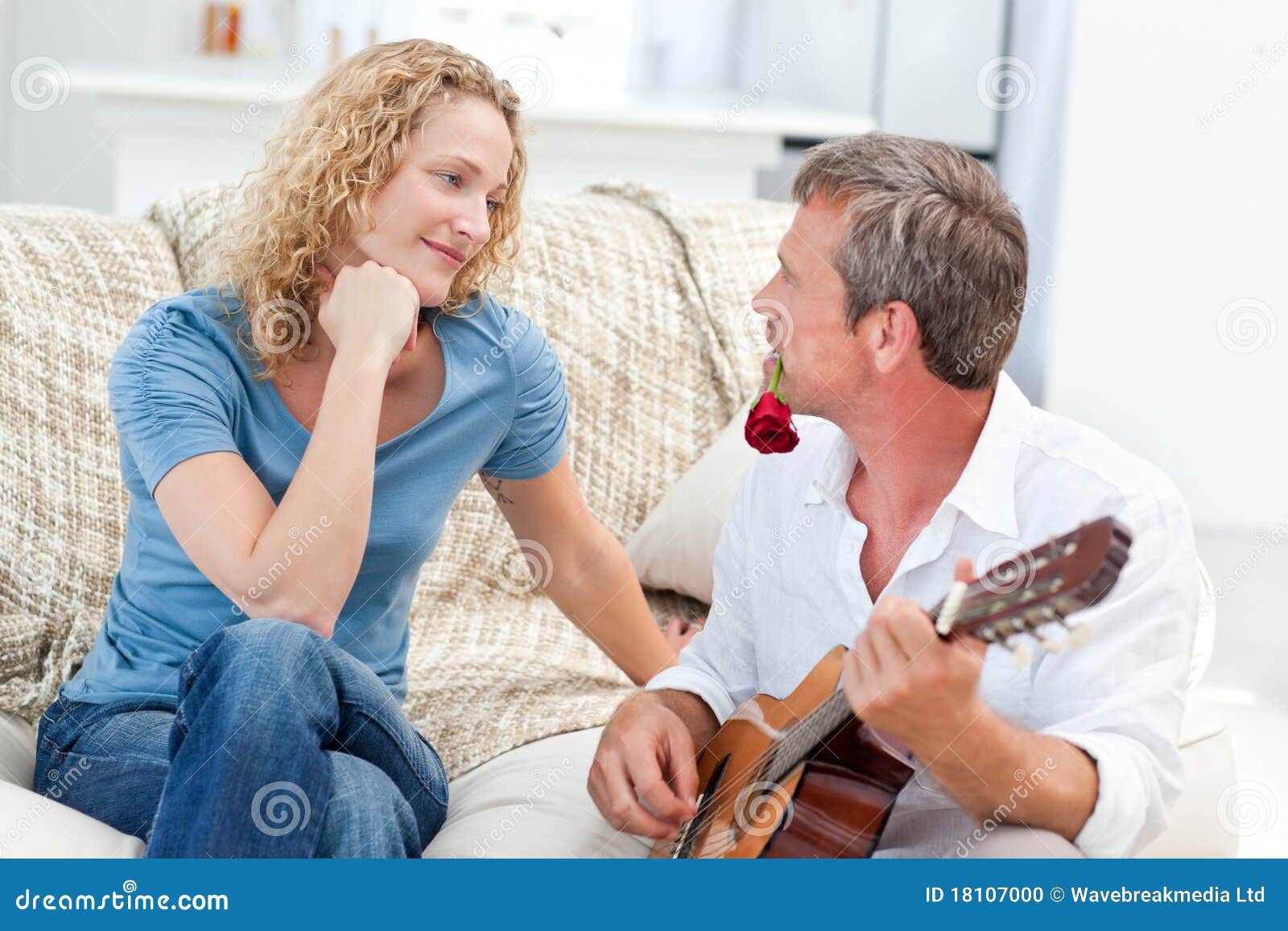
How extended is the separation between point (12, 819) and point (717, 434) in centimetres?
107

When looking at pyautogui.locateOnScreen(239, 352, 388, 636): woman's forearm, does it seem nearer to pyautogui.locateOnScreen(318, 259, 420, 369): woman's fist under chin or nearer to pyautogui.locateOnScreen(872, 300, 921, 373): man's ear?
pyautogui.locateOnScreen(318, 259, 420, 369): woman's fist under chin

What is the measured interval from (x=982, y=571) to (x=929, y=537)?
5cm

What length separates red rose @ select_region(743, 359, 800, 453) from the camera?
3.69 ft

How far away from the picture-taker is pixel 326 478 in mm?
1125

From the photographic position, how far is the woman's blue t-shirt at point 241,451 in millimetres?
1195

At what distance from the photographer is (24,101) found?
3592mm

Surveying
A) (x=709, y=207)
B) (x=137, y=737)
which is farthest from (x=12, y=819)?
(x=709, y=207)

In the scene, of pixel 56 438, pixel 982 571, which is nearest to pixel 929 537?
pixel 982 571

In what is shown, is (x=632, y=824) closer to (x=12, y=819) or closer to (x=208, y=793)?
(x=208, y=793)

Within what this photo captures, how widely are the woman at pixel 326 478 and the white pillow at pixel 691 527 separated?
30cm
